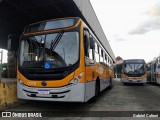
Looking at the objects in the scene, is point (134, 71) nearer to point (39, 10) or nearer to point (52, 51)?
point (39, 10)

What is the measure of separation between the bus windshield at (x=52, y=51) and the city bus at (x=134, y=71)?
1537cm

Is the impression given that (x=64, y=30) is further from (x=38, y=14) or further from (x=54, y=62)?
(x=38, y=14)

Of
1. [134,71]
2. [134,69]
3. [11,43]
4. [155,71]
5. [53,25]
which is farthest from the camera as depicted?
[155,71]

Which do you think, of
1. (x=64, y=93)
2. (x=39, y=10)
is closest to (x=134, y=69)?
(x=39, y=10)

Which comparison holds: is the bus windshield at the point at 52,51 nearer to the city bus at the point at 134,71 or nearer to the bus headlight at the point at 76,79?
the bus headlight at the point at 76,79

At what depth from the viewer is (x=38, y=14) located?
17125 millimetres

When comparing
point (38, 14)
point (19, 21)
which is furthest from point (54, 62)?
point (19, 21)

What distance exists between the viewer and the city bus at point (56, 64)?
298 inches

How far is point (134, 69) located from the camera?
22547 mm

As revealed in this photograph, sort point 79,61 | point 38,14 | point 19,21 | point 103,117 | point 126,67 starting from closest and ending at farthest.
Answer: point 103,117, point 79,61, point 38,14, point 19,21, point 126,67

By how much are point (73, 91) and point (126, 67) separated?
53.2 feet

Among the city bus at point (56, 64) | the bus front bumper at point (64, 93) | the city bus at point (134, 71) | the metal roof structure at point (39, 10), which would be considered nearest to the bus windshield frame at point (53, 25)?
the city bus at point (56, 64)

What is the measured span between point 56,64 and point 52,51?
51 cm

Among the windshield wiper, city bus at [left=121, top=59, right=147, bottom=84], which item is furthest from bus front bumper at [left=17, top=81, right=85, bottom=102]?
city bus at [left=121, top=59, right=147, bottom=84]
